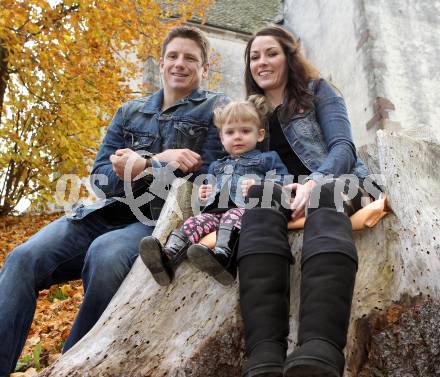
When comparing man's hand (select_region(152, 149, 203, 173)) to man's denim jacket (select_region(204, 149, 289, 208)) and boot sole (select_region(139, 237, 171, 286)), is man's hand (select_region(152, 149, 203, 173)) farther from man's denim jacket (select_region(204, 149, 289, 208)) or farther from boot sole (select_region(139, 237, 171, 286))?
boot sole (select_region(139, 237, 171, 286))

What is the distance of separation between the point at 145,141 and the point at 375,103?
8865 millimetres

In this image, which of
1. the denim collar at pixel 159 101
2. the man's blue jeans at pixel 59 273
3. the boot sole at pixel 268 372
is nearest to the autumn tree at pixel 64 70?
the denim collar at pixel 159 101

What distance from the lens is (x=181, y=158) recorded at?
3.05m

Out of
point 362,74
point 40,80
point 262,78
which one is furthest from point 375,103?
point 262,78

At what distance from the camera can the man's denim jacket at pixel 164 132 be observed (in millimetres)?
3369

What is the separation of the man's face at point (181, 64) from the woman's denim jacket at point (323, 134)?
0.62 meters

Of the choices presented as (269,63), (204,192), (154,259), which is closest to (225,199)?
(204,192)

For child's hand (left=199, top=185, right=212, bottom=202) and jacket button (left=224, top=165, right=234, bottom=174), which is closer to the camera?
child's hand (left=199, top=185, right=212, bottom=202)

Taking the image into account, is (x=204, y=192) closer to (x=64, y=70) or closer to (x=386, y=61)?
(x=64, y=70)

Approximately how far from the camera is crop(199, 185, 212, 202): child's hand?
115 inches

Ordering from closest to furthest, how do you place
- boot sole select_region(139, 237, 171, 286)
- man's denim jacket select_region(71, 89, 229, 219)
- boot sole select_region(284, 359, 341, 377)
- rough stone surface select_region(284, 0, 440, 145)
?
boot sole select_region(284, 359, 341, 377), boot sole select_region(139, 237, 171, 286), man's denim jacket select_region(71, 89, 229, 219), rough stone surface select_region(284, 0, 440, 145)

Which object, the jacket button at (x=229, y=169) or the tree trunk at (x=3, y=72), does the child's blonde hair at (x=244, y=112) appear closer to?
the jacket button at (x=229, y=169)

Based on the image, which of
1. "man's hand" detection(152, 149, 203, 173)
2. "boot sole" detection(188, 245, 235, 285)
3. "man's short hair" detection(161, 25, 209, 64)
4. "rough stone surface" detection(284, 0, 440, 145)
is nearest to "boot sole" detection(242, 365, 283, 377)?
"boot sole" detection(188, 245, 235, 285)

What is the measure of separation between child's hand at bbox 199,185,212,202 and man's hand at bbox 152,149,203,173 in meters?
0.20
